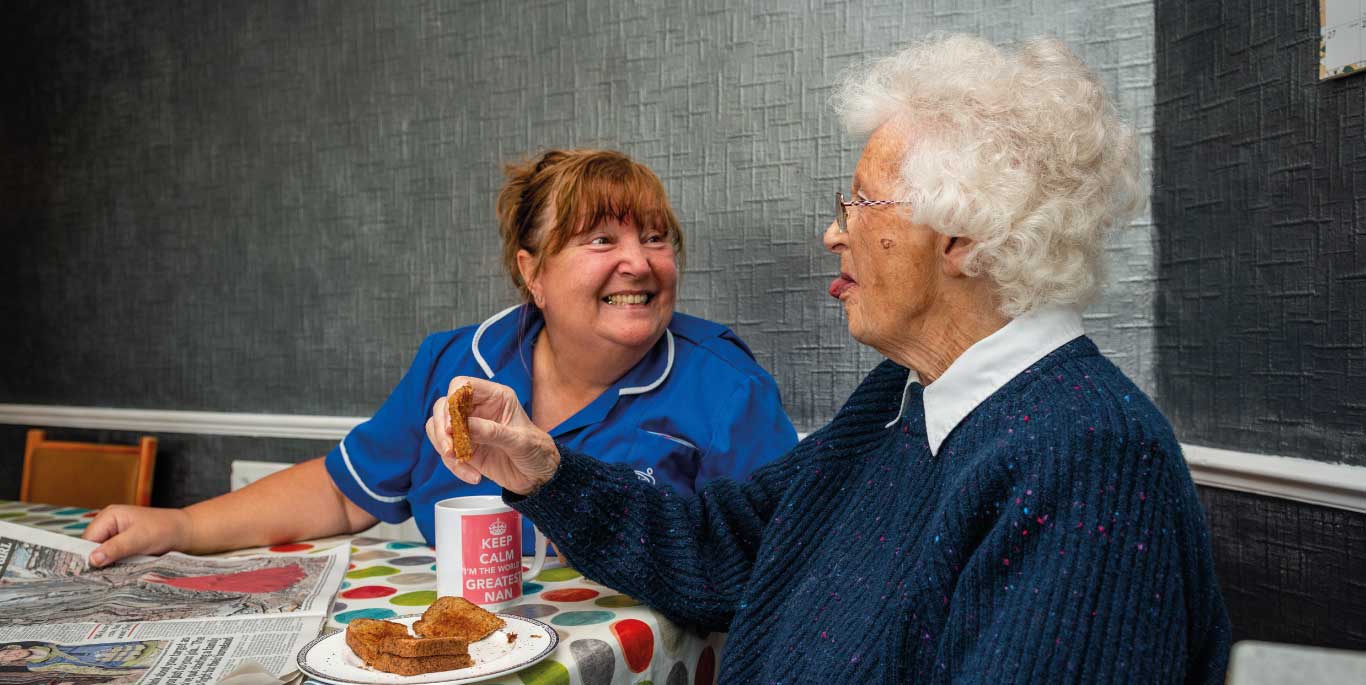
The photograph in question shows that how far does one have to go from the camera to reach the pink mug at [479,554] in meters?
1.10

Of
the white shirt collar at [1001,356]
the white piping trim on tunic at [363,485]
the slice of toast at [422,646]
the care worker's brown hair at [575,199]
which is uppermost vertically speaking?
the care worker's brown hair at [575,199]

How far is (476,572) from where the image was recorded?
1.10 meters

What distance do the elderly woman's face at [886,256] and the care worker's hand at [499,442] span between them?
0.37 m

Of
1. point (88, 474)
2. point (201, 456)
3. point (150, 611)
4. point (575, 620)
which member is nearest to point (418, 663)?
point (575, 620)

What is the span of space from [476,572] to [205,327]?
5.98 feet

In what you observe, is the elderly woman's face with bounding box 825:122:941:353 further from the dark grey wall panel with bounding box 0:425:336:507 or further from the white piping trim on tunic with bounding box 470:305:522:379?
the dark grey wall panel with bounding box 0:425:336:507

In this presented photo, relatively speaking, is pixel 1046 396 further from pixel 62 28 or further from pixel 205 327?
pixel 62 28

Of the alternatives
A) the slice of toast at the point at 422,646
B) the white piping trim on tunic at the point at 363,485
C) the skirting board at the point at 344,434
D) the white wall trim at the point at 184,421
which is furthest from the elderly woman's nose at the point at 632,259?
the white wall trim at the point at 184,421

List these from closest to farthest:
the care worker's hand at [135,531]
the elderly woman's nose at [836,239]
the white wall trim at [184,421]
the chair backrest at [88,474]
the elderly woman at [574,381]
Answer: the elderly woman's nose at [836,239]
the care worker's hand at [135,531]
the elderly woman at [574,381]
the chair backrest at [88,474]
the white wall trim at [184,421]

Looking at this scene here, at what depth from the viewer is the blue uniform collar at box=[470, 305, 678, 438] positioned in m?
1.48

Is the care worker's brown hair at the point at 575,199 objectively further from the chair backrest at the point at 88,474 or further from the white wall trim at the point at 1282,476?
the chair backrest at the point at 88,474

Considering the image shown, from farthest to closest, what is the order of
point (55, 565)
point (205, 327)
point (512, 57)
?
point (205, 327) → point (512, 57) → point (55, 565)

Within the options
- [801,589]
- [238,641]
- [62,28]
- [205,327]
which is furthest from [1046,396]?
[62,28]

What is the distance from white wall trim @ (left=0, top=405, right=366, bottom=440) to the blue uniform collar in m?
0.86
